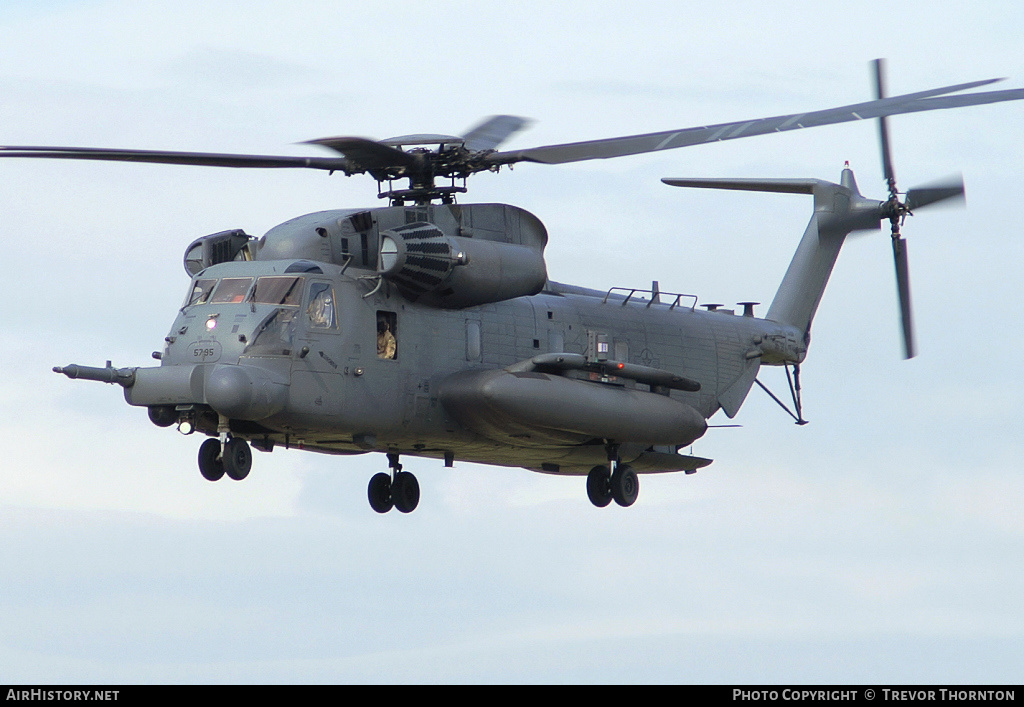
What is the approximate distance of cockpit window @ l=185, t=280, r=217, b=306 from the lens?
21.7m

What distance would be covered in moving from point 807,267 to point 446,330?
27.9 feet

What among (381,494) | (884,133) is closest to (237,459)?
(381,494)

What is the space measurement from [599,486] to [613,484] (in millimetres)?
221

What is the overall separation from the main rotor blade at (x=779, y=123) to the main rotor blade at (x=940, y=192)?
208 inches

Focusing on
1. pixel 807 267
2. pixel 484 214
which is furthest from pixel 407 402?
pixel 807 267

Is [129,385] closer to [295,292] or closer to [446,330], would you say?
[295,292]

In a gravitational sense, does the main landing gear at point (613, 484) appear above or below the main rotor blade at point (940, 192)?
below

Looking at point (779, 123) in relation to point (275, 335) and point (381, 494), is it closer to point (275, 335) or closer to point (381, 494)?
point (275, 335)

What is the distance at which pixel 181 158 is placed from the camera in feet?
70.5

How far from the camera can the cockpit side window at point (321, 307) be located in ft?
70.6

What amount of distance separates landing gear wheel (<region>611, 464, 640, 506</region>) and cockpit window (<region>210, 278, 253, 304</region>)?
6462 millimetres

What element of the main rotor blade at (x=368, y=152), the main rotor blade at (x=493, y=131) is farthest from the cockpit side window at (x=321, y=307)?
the main rotor blade at (x=493, y=131)

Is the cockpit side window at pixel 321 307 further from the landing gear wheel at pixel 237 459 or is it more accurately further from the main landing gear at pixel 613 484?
the main landing gear at pixel 613 484

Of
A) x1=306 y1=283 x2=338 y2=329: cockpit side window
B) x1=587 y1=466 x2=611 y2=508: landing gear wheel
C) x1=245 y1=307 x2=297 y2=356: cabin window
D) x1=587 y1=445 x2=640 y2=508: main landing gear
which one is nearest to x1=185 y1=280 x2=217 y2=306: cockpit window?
x1=245 y1=307 x2=297 y2=356: cabin window
